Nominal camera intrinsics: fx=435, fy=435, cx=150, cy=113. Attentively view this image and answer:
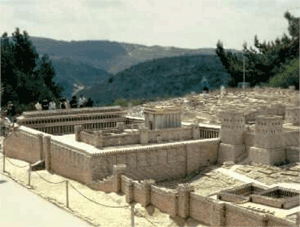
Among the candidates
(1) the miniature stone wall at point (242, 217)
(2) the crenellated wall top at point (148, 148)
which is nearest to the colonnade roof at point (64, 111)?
(2) the crenellated wall top at point (148, 148)

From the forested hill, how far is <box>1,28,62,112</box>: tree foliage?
184 feet

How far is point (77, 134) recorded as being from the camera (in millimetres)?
27922

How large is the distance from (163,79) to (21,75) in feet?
229

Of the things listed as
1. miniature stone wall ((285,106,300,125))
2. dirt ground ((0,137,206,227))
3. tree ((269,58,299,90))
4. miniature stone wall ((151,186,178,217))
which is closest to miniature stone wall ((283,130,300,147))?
miniature stone wall ((285,106,300,125))

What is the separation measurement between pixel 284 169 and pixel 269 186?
274 centimetres

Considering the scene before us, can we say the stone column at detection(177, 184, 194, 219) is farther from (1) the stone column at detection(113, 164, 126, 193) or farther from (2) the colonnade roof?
(2) the colonnade roof

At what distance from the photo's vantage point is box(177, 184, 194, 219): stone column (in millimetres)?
18406

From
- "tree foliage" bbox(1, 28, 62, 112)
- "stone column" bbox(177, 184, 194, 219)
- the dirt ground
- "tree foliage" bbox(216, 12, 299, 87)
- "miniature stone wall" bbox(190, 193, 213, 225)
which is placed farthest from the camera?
"tree foliage" bbox(216, 12, 299, 87)

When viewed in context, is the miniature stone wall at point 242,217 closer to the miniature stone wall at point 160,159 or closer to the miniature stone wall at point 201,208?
the miniature stone wall at point 201,208

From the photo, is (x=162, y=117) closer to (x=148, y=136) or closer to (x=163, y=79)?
(x=148, y=136)

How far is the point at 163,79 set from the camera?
398ft

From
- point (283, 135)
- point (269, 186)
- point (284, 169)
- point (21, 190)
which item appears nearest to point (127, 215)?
point (21, 190)

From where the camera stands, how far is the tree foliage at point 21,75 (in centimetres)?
5416

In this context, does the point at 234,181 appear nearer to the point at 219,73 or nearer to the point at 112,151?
the point at 112,151
